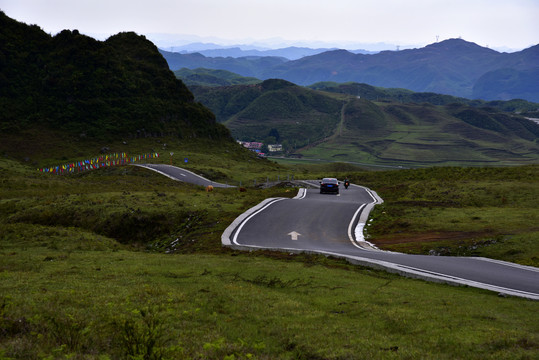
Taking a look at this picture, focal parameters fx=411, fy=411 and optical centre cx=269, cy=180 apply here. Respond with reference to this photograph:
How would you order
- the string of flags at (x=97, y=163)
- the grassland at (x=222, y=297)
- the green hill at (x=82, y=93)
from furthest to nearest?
1. the green hill at (x=82, y=93)
2. the string of flags at (x=97, y=163)
3. the grassland at (x=222, y=297)

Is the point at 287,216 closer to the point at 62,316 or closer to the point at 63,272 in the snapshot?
the point at 63,272

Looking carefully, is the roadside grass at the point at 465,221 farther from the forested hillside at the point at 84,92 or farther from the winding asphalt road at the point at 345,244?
the forested hillside at the point at 84,92

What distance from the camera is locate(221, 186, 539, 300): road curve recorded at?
14438mm

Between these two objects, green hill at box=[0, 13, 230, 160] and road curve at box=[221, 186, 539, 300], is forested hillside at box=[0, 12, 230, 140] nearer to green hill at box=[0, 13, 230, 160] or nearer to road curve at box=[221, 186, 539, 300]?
green hill at box=[0, 13, 230, 160]

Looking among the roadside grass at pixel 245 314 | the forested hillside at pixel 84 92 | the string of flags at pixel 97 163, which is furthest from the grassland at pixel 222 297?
the forested hillside at pixel 84 92

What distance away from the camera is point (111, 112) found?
329ft

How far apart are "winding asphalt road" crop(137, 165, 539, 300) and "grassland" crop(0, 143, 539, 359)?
77 cm

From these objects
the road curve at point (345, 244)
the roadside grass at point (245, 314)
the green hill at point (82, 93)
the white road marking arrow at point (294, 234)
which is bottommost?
the white road marking arrow at point (294, 234)

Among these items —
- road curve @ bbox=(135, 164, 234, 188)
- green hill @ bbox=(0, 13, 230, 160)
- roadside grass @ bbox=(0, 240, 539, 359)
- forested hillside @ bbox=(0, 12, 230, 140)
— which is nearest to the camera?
roadside grass @ bbox=(0, 240, 539, 359)

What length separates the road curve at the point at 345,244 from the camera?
1444 cm

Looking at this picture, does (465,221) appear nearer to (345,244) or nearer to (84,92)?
(345,244)

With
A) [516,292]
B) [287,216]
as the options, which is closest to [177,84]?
[287,216]

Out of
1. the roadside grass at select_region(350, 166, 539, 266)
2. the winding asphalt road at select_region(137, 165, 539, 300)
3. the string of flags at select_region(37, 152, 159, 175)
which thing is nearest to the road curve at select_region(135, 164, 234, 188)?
the string of flags at select_region(37, 152, 159, 175)

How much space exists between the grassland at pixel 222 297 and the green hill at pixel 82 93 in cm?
7216
